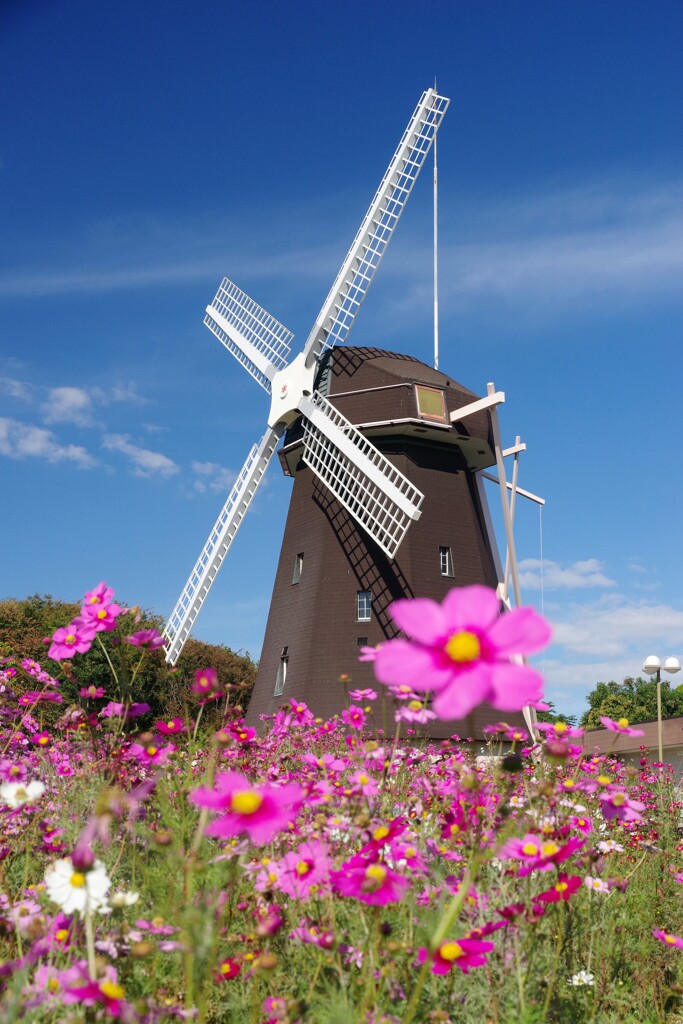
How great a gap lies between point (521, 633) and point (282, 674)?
56.3ft

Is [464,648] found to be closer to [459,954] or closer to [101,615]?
[459,954]

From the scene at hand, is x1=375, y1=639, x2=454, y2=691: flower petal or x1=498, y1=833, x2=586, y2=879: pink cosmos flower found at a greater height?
x1=375, y1=639, x2=454, y2=691: flower petal

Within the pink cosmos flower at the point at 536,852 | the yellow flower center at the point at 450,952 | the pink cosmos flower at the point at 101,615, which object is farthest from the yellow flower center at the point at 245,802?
the pink cosmos flower at the point at 101,615

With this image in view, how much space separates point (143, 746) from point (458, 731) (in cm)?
1394

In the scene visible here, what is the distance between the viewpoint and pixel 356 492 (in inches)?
700

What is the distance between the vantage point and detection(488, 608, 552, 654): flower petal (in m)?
1.40

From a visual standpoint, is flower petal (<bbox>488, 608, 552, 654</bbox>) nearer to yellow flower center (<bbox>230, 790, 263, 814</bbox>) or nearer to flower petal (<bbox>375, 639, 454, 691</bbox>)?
flower petal (<bbox>375, 639, 454, 691</bbox>)

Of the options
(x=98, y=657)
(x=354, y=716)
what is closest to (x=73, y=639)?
(x=354, y=716)

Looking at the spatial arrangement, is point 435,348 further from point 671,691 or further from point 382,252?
point 671,691

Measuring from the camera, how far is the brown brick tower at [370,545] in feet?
55.9

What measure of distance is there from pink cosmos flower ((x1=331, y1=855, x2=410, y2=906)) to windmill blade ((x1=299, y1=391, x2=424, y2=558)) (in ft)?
45.1

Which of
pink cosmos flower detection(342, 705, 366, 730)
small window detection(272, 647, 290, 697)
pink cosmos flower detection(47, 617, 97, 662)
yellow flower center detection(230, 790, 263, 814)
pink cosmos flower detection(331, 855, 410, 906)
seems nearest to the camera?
yellow flower center detection(230, 790, 263, 814)

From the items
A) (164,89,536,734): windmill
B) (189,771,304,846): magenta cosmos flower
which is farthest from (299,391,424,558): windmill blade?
(189,771,304,846): magenta cosmos flower

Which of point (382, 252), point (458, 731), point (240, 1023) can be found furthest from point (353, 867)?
point (382, 252)
